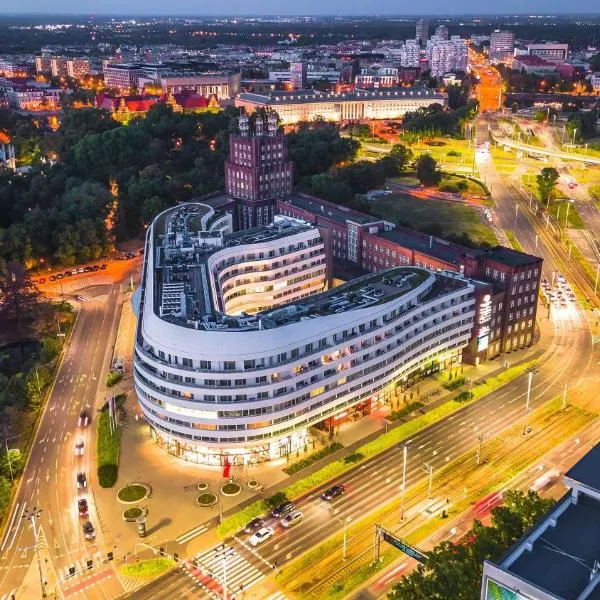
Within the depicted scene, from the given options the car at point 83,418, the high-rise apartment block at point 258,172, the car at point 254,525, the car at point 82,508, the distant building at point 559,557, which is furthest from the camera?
the high-rise apartment block at point 258,172

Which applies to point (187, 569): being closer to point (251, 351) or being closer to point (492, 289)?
point (251, 351)

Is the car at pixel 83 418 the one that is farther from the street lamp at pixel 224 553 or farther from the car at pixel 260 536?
the car at pixel 260 536

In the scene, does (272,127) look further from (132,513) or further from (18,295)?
(132,513)

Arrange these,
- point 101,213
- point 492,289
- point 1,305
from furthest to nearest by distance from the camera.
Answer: point 101,213 < point 1,305 < point 492,289

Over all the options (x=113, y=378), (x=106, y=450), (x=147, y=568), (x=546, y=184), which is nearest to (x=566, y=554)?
(x=147, y=568)

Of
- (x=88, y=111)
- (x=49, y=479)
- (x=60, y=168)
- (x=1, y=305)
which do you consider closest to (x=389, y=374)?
(x=49, y=479)

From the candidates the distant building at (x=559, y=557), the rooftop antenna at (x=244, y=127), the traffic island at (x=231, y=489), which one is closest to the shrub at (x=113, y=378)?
the traffic island at (x=231, y=489)

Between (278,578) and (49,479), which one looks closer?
(278,578)
